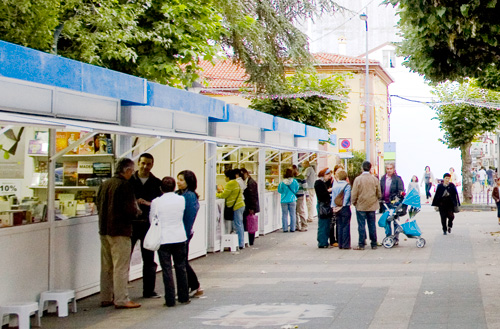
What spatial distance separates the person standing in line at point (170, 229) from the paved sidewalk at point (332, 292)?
13.8 inches

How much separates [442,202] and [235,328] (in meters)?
12.7

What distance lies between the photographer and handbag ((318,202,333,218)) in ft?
58.0

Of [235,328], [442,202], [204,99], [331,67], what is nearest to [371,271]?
[204,99]

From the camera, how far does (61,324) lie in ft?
30.5

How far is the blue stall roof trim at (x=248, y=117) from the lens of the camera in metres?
17.0

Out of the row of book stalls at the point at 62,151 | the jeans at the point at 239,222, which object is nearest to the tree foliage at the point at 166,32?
the row of book stalls at the point at 62,151

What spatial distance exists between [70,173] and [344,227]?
7755 mm

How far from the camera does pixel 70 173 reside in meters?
11.2

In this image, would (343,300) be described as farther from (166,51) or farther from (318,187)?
(166,51)

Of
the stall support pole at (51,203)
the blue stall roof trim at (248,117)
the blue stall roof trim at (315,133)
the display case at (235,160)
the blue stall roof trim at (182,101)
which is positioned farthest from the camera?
the blue stall roof trim at (315,133)

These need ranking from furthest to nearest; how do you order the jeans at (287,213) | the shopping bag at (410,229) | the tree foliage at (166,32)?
the jeans at (287,213)
the shopping bag at (410,229)
the tree foliage at (166,32)

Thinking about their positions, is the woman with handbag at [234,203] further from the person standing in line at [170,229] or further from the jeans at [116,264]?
the jeans at [116,264]

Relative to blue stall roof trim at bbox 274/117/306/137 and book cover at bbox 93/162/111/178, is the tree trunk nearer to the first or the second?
blue stall roof trim at bbox 274/117/306/137

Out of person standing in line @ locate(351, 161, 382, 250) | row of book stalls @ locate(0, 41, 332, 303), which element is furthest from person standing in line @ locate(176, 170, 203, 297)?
person standing in line @ locate(351, 161, 382, 250)
